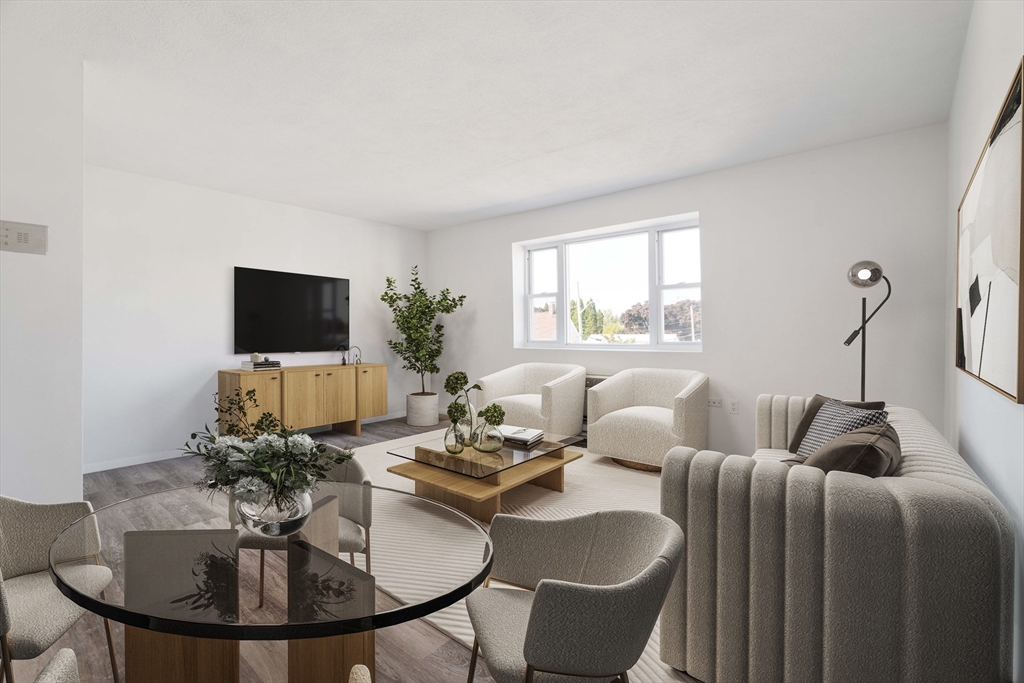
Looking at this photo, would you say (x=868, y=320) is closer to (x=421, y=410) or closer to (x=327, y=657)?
(x=327, y=657)

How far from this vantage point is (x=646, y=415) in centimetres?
415

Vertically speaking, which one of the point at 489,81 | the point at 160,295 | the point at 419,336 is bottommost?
the point at 419,336

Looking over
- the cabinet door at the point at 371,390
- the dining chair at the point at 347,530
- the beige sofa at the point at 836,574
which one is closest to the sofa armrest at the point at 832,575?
the beige sofa at the point at 836,574

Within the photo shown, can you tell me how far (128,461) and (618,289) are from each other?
4.86 m

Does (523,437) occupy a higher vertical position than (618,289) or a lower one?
lower

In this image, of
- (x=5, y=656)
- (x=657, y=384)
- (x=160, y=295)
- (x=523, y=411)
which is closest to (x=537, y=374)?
(x=523, y=411)

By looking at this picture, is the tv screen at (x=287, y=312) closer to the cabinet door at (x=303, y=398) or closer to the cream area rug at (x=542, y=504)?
the cabinet door at (x=303, y=398)

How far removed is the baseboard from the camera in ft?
13.7

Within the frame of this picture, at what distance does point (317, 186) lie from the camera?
4797 millimetres

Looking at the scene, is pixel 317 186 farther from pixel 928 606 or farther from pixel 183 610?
pixel 928 606

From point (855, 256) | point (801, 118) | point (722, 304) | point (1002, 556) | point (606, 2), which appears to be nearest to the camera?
point (1002, 556)

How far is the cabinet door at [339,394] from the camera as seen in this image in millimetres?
5301

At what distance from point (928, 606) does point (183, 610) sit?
1.72 m

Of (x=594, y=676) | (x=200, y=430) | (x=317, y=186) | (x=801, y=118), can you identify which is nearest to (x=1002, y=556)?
(x=594, y=676)
